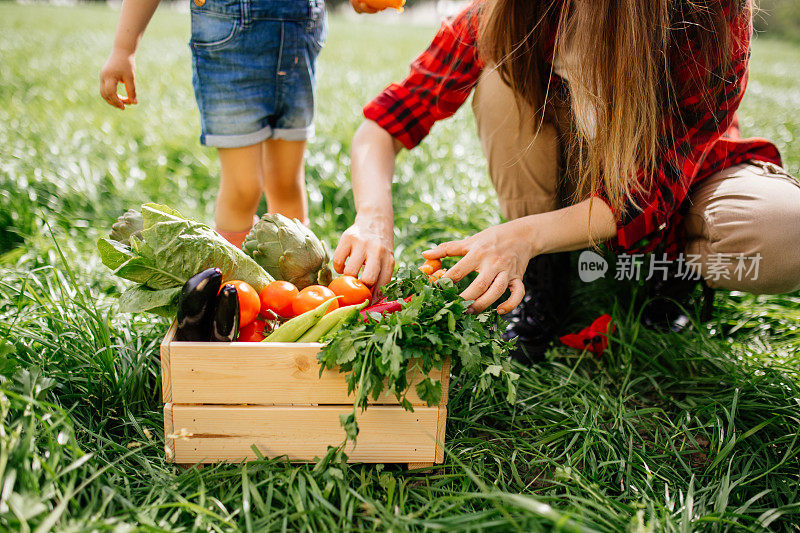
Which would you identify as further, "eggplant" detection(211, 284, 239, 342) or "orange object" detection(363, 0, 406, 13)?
"orange object" detection(363, 0, 406, 13)

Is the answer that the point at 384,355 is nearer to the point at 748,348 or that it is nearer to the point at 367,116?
the point at 367,116

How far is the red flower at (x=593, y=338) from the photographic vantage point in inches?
88.2

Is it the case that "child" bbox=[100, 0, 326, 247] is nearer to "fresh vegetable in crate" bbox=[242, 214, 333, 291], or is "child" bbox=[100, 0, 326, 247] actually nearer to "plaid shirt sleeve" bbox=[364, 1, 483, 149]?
"plaid shirt sleeve" bbox=[364, 1, 483, 149]

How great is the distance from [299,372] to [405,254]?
4.16ft

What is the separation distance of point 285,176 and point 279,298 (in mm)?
1186

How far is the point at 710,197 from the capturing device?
2.11 metres

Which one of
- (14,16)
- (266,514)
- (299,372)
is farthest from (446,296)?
(14,16)

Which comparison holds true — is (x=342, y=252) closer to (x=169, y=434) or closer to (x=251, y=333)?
(x=251, y=333)

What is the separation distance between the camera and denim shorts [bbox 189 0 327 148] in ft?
7.82

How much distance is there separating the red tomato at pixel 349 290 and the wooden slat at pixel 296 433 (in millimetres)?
316

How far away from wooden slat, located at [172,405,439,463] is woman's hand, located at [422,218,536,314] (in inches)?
13.4

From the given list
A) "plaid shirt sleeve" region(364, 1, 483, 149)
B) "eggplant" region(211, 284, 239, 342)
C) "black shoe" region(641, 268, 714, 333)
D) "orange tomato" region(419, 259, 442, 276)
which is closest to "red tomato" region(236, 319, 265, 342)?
"eggplant" region(211, 284, 239, 342)

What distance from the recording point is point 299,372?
5.01 ft

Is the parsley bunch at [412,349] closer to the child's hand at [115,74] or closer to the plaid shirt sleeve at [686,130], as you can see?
the plaid shirt sleeve at [686,130]
